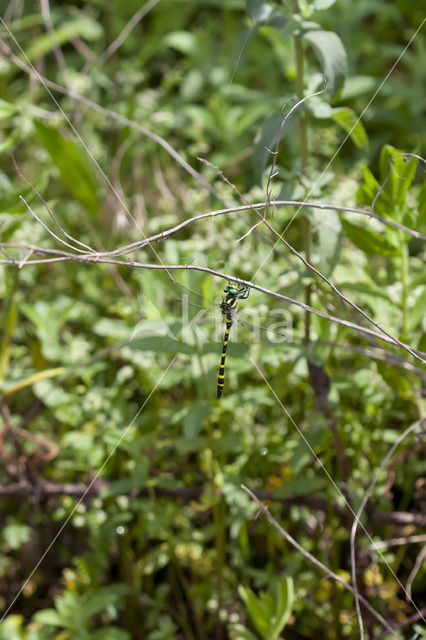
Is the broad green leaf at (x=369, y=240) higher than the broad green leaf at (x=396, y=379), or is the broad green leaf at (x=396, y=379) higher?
the broad green leaf at (x=369, y=240)

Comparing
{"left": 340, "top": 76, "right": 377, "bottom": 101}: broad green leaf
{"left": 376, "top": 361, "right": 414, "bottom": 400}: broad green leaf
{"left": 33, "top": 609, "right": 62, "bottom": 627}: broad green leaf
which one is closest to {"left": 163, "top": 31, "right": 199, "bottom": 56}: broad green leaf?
{"left": 340, "top": 76, "right": 377, "bottom": 101}: broad green leaf

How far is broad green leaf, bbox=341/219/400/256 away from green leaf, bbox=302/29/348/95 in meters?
0.28

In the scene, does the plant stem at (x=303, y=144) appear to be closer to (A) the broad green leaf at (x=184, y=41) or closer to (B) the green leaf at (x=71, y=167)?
(B) the green leaf at (x=71, y=167)

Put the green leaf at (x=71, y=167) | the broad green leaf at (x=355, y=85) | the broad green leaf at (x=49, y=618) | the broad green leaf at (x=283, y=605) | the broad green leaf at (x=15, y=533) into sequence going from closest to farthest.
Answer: the broad green leaf at (x=283, y=605) → the broad green leaf at (x=49, y=618) → the broad green leaf at (x=15, y=533) → the green leaf at (x=71, y=167) → the broad green leaf at (x=355, y=85)

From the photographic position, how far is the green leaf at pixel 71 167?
6.72 ft

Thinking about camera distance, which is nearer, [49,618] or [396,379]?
[396,379]

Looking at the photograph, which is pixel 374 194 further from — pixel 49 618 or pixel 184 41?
pixel 184 41

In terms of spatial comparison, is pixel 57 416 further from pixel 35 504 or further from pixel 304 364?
pixel 304 364

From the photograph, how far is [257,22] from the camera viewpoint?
4.26 ft

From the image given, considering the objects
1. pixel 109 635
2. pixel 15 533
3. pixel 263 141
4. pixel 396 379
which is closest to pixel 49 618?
pixel 109 635

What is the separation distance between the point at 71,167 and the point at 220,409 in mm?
1027

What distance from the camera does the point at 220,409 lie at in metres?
1.53

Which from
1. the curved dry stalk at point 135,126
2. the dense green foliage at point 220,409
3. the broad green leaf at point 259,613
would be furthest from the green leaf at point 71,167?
the broad green leaf at point 259,613

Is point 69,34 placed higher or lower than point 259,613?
higher
